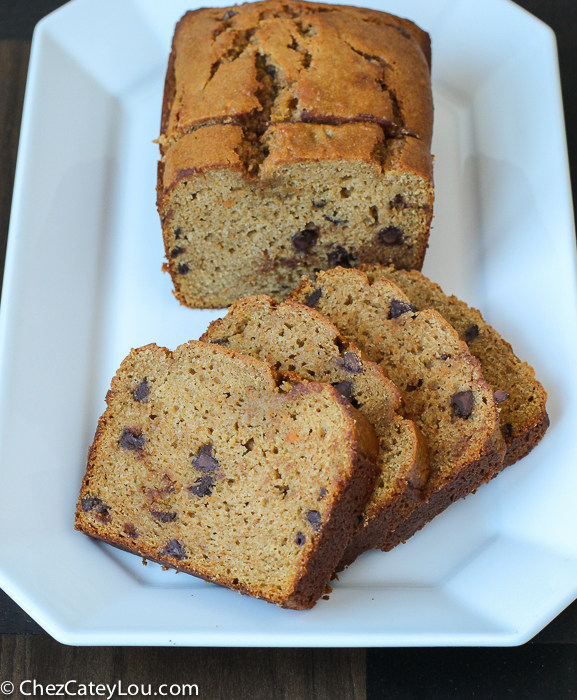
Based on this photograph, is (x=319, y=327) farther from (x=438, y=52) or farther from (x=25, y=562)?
(x=438, y=52)

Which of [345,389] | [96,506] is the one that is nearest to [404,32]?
[345,389]

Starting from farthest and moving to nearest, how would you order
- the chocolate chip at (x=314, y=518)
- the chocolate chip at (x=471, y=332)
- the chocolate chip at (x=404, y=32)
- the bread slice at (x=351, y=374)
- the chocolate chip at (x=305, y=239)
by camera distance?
the chocolate chip at (x=404, y=32), the chocolate chip at (x=305, y=239), the chocolate chip at (x=471, y=332), the bread slice at (x=351, y=374), the chocolate chip at (x=314, y=518)

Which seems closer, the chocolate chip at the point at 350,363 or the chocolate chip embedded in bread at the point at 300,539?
the chocolate chip embedded in bread at the point at 300,539

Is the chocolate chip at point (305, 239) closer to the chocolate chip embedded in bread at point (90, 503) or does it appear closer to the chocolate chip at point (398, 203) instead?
the chocolate chip at point (398, 203)

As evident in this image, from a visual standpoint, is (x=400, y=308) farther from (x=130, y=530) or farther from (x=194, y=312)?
(x=130, y=530)

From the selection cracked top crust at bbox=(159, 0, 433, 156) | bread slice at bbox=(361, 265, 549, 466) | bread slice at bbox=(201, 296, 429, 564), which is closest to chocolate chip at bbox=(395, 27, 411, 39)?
cracked top crust at bbox=(159, 0, 433, 156)

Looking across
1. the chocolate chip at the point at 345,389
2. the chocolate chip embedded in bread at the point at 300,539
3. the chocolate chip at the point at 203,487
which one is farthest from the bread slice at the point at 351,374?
the chocolate chip at the point at 203,487
